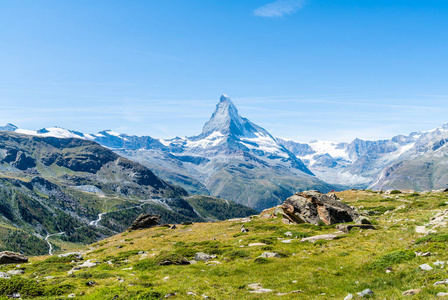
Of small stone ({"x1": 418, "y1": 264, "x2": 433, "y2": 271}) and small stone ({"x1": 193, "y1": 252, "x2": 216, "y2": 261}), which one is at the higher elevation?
small stone ({"x1": 418, "y1": 264, "x2": 433, "y2": 271})

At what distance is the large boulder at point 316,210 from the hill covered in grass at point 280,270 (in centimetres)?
714

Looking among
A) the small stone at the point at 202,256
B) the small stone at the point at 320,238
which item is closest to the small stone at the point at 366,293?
the small stone at the point at 320,238

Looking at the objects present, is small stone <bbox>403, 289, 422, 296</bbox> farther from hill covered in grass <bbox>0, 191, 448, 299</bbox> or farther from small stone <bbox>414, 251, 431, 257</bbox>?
small stone <bbox>414, 251, 431, 257</bbox>

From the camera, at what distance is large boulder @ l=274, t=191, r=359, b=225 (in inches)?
1682

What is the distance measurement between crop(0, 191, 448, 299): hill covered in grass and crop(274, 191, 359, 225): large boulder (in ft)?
23.4

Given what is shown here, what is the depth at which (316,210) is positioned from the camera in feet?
150

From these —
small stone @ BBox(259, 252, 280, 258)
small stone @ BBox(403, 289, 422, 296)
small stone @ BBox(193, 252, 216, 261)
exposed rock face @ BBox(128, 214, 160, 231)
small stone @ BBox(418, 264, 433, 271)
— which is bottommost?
exposed rock face @ BBox(128, 214, 160, 231)

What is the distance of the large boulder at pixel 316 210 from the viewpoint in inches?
1682

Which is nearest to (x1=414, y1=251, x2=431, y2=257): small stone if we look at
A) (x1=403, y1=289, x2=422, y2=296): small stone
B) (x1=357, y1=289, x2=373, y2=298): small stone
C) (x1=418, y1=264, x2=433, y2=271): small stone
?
(x1=418, y1=264, x2=433, y2=271): small stone

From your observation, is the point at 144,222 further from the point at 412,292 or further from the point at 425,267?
the point at 412,292

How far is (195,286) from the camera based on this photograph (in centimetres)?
2027

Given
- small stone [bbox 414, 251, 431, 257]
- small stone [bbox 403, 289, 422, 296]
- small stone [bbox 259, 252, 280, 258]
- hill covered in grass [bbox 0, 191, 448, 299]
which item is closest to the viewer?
small stone [bbox 403, 289, 422, 296]

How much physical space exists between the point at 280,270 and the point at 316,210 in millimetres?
24991

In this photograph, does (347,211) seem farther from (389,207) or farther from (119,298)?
(119,298)
